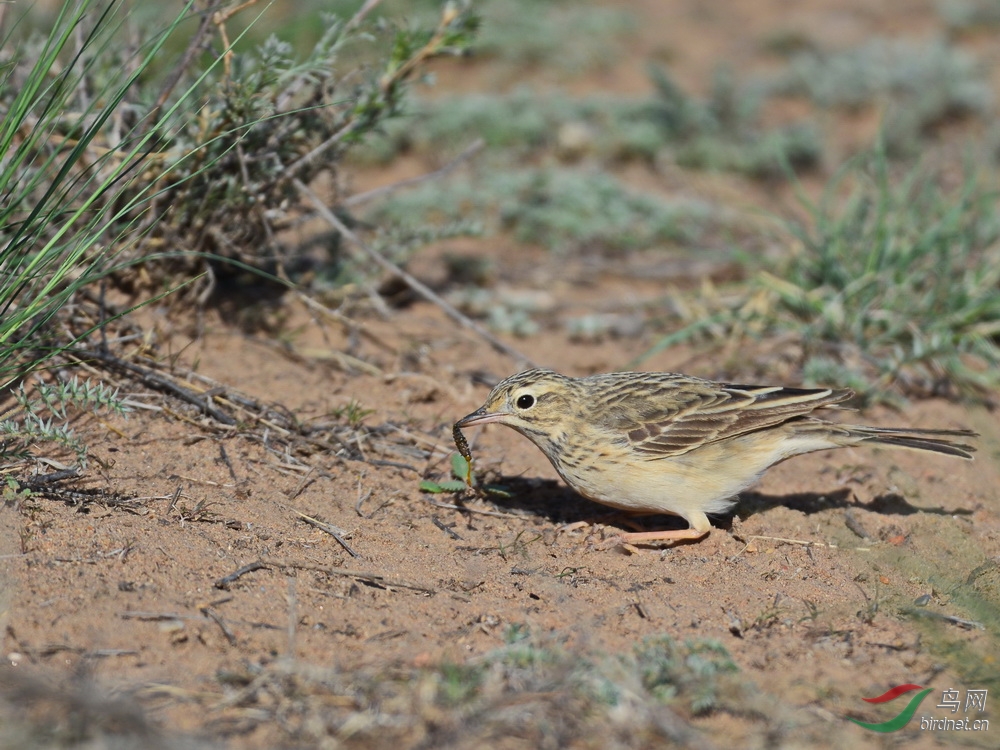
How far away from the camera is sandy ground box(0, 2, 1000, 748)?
13.1 feet

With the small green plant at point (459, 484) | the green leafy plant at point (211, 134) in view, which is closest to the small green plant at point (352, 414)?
the small green plant at point (459, 484)

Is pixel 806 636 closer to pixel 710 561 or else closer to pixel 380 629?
pixel 710 561

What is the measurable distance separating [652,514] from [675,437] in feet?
2.60

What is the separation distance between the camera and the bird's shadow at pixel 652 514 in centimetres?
591

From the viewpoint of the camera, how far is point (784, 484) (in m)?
6.36

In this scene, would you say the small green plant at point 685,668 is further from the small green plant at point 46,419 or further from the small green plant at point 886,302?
the small green plant at point 886,302

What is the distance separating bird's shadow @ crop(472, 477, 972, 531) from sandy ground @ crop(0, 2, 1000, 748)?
21 millimetres

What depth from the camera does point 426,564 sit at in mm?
5039

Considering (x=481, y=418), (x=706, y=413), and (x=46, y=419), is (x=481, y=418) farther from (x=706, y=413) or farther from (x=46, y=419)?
(x=46, y=419)

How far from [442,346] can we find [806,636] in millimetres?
3927

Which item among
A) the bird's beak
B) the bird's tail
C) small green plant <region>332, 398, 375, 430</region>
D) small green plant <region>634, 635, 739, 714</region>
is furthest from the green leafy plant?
the bird's tail

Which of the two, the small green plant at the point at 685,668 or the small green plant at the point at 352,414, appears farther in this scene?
the small green plant at the point at 352,414

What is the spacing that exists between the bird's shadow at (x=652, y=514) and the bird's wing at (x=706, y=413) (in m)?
0.54

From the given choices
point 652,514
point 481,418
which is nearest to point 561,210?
point 652,514
